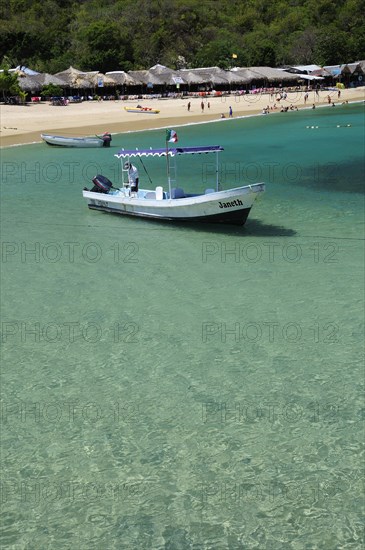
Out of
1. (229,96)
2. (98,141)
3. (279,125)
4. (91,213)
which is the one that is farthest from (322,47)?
(91,213)

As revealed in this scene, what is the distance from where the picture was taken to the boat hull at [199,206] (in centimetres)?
1991

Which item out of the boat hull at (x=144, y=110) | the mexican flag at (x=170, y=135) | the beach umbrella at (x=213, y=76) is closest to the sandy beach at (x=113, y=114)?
the boat hull at (x=144, y=110)

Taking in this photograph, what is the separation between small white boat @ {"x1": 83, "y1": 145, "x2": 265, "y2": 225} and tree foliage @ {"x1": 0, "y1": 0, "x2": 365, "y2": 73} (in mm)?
65140

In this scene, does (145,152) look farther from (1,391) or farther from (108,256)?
(1,391)

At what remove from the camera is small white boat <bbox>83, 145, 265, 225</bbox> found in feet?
65.7

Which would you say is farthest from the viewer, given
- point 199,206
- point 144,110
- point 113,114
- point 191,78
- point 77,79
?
point 191,78

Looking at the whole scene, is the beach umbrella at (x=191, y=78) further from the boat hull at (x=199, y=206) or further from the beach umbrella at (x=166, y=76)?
the boat hull at (x=199, y=206)

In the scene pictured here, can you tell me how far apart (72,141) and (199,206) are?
24303 millimetres

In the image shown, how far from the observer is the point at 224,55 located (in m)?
94.9

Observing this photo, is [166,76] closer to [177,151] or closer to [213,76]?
[213,76]

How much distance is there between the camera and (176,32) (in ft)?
349

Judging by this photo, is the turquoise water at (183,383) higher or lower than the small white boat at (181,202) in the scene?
lower

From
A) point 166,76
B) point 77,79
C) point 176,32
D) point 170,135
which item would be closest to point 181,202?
point 170,135

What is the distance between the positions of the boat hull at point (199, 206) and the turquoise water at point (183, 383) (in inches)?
15.0
